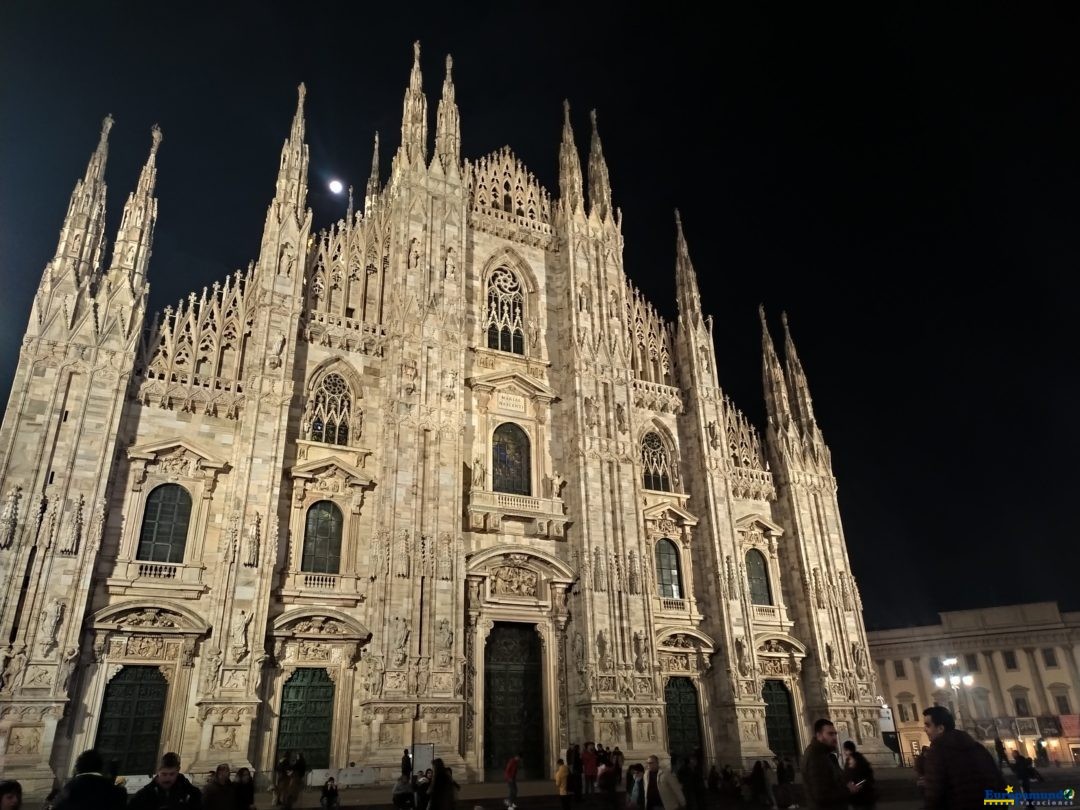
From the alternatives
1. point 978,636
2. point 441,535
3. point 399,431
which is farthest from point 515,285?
point 978,636

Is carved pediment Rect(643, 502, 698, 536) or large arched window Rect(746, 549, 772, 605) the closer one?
carved pediment Rect(643, 502, 698, 536)

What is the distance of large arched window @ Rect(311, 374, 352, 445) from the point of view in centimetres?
2447

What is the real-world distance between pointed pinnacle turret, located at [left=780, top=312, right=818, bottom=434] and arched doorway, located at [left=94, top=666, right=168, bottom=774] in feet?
87.5

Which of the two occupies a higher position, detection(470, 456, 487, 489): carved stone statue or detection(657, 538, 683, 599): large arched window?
detection(470, 456, 487, 489): carved stone statue

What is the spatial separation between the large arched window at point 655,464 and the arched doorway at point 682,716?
7.48 metres

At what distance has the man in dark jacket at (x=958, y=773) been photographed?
5.48 m

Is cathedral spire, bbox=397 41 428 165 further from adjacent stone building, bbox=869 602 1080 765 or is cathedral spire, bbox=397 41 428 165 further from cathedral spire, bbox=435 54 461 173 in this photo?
adjacent stone building, bbox=869 602 1080 765

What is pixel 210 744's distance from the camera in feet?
62.3

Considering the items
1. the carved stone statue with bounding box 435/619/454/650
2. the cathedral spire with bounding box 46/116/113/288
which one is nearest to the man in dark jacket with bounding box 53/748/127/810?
the carved stone statue with bounding box 435/619/454/650

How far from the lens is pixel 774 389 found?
33938mm

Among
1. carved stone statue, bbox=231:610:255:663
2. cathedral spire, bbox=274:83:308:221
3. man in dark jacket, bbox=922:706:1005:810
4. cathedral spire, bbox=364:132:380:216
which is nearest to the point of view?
man in dark jacket, bbox=922:706:1005:810

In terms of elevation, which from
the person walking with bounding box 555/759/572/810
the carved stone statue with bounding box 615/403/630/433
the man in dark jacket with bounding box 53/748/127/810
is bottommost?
A: the person walking with bounding box 555/759/572/810

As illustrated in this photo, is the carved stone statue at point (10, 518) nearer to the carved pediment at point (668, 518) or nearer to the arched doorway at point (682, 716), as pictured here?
the carved pediment at point (668, 518)

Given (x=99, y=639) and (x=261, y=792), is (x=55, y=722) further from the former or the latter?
(x=261, y=792)
